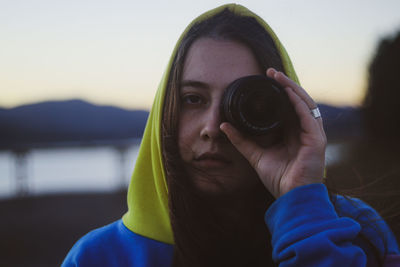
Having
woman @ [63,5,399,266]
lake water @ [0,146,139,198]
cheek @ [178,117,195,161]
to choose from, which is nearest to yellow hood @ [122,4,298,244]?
woman @ [63,5,399,266]

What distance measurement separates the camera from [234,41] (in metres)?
1.36

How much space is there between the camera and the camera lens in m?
1.15

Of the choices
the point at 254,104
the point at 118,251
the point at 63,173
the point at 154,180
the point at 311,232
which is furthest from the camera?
the point at 63,173

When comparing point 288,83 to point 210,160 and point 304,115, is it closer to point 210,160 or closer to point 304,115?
point 304,115

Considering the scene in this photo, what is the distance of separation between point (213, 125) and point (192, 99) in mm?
163

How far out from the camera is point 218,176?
1.24 metres

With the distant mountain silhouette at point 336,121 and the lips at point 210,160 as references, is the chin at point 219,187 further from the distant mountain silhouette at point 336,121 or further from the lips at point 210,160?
the distant mountain silhouette at point 336,121

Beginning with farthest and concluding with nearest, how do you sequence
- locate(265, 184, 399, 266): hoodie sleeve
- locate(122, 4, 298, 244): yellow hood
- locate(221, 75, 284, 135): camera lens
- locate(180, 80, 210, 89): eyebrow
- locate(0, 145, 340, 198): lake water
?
locate(0, 145, 340, 198): lake water
locate(122, 4, 298, 244): yellow hood
locate(180, 80, 210, 89): eyebrow
locate(221, 75, 284, 135): camera lens
locate(265, 184, 399, 266): hoodie sleeve

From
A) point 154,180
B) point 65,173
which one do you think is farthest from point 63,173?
point 154,180

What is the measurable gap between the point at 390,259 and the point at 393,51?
5343mm

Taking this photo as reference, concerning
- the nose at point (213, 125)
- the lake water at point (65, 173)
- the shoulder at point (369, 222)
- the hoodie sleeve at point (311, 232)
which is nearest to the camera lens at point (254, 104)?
the nose at point (213, 125)

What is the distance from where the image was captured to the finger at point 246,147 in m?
1.20

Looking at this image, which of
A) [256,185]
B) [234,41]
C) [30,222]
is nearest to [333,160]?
[256,185]

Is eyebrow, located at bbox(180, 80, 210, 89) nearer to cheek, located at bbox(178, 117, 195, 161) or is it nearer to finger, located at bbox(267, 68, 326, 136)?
Result: cheek, located at bbox(178, 117, 195, 161)
